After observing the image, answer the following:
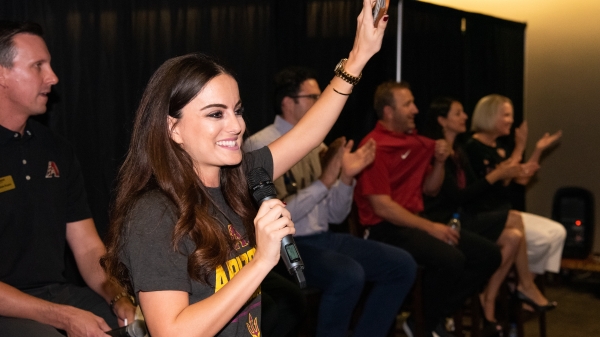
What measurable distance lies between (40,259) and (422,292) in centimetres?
214

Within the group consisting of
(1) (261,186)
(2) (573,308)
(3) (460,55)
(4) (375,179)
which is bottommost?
(2) (573,308)

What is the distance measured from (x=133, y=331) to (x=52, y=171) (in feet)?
2.70

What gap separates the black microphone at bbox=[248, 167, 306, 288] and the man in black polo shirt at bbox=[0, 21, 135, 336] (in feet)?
3.49

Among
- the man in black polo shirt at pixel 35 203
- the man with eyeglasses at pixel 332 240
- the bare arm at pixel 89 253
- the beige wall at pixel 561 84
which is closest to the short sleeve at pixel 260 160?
the man in black polo shirt at pixel 35 203

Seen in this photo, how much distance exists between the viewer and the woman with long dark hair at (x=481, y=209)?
4441 millimetres

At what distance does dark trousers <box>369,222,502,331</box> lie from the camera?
386 cm

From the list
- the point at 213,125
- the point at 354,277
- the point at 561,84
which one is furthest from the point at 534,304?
the point at 213,125

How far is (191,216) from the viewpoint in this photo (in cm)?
157

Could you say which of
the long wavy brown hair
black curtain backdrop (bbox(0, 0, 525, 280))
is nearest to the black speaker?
black curtain backdrop (bbox(0, 0, 525, 280))

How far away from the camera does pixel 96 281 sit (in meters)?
2.66

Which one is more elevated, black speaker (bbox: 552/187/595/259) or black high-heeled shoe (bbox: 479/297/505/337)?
black speaker (bbox: 552/187/595/259)

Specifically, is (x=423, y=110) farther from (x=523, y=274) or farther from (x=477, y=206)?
(x=523, y=274)

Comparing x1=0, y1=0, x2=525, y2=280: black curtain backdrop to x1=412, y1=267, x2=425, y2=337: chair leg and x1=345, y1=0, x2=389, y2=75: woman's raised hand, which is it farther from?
x1=412, y1=267, x2=425, y2=337: chair leg

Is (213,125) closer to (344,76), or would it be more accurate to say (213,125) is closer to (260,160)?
(260,160)
